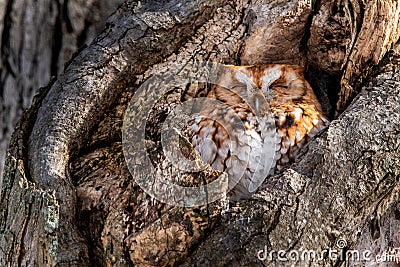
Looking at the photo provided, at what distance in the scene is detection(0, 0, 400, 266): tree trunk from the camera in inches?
55.1

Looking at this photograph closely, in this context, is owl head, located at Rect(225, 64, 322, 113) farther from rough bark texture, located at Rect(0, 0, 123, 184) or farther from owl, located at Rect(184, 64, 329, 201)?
rough bark texture, located at Rect(0, 0, 123, 184)

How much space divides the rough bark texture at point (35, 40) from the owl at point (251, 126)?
448 millimetres

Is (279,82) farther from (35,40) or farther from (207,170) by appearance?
(35,40)

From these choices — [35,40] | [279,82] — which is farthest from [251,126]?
[35,40]

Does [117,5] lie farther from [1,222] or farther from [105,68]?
[1,222]

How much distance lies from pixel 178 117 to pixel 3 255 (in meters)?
0.58

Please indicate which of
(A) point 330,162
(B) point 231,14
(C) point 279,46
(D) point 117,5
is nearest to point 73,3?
(D) point 117,5

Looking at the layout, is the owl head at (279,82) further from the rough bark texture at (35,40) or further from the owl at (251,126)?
the rough bark texture at (35,40)

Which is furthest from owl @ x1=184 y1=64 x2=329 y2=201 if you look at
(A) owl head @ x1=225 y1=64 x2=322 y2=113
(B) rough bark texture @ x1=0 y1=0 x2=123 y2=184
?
(B) rough bark texture @ x1=0 y1=0 x2=123 y2=184

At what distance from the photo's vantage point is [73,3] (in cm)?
180

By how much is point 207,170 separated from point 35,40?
0.75m

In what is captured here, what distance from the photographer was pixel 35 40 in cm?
181

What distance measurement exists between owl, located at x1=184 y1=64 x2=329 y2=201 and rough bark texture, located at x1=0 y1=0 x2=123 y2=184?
45cm

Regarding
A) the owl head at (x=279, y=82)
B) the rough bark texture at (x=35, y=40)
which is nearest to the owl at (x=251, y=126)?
the owl head at (x=279, y=82)
